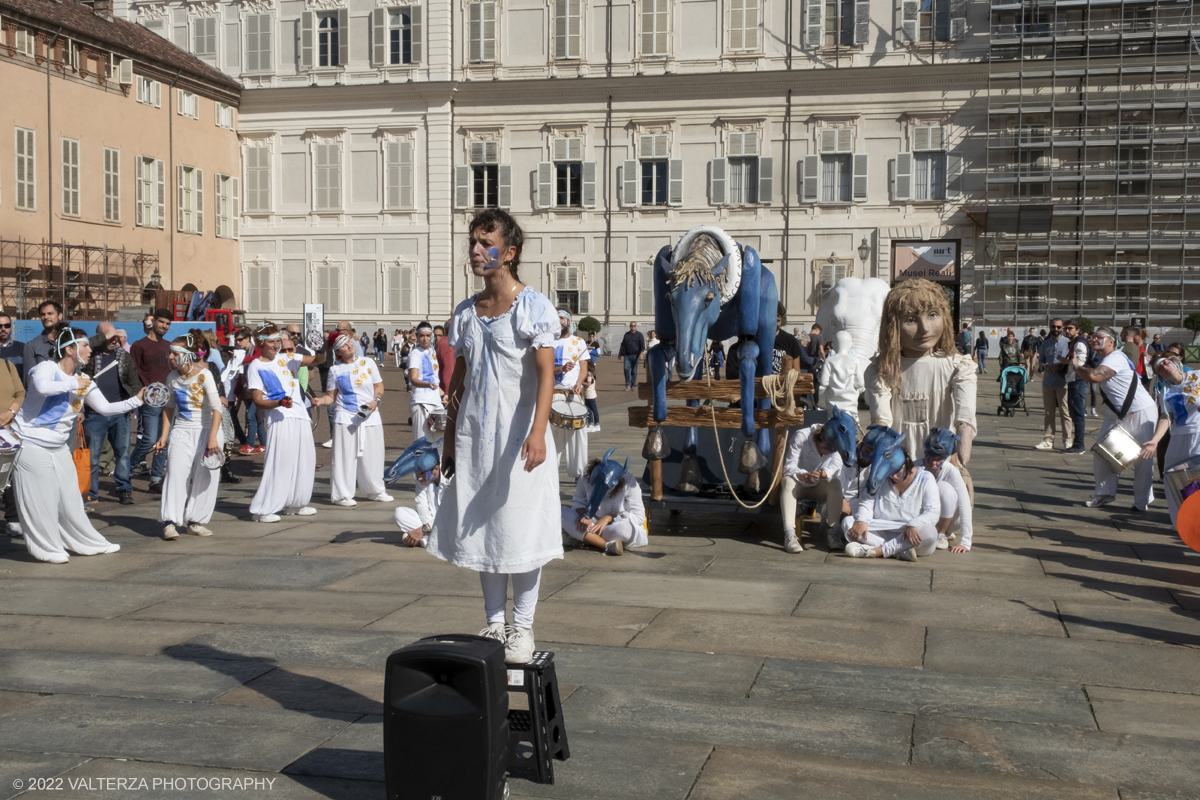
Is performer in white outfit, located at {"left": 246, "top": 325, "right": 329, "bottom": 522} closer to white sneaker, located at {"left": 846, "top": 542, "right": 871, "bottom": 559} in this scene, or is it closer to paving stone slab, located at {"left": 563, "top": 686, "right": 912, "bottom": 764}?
white sneaker, located at {"left": 846, "top": 542, "right": 871, "bottom": 559}

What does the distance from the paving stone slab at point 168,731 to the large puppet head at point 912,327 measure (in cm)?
481

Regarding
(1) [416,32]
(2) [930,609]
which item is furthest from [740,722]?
(1) [416,32]

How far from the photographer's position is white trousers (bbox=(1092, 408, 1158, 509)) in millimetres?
10492

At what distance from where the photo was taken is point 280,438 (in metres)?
10.1

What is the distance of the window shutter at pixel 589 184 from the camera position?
40375 mm

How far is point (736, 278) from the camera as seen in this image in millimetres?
8773

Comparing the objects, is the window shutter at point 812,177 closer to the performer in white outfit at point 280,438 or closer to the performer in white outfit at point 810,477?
the performer in white outfit at point 280,438

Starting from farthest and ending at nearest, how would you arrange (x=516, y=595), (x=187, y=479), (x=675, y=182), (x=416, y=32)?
(x=416, y=32) → (x=675, y=182) → (x=187, y=479) → (x=516, y=595)

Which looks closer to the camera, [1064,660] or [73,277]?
[1064,660]

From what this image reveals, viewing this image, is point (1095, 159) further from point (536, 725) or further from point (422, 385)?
point (536, 725)

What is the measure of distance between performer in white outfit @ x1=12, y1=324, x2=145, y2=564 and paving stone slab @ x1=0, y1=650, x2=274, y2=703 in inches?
100

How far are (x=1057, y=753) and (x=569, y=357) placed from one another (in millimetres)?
6551

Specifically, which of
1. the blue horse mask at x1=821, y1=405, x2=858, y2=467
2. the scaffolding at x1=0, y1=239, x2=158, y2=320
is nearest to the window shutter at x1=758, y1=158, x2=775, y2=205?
the scaffolding at x1=0, y1=239, x2=158, y2=320

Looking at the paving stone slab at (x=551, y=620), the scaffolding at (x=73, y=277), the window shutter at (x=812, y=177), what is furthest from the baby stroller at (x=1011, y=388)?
the scaffolding at (x=73, y=277)
